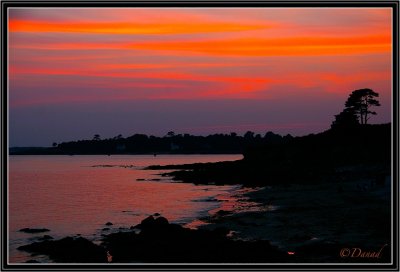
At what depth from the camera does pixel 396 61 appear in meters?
14.9

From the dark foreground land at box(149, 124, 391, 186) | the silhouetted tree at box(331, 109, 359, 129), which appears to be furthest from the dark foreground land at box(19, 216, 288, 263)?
the silhouetted tree at box(331, 109, 359, 129)

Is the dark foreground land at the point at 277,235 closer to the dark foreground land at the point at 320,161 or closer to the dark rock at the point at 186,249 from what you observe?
the dark rock at the point at 186,249

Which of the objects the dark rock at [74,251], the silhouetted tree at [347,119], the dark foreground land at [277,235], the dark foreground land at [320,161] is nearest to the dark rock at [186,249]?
the dark foreground land at [277,235]

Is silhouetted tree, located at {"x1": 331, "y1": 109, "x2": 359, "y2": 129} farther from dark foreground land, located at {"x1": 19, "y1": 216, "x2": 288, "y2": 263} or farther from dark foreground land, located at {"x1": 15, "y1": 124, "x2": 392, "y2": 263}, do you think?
dark foreground land, located at {"x1": 19, "y1": 216, "x2": 288, "y2": 263}

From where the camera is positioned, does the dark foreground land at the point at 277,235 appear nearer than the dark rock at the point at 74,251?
Yes

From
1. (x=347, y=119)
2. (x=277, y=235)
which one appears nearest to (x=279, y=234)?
(x=277, y=235)

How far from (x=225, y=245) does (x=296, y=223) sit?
774 centimetres

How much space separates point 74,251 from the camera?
21359mm

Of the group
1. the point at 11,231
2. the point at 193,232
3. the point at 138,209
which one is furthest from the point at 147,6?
the point at 138,209

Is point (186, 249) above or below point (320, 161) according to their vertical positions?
below

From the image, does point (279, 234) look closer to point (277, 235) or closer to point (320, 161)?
point (277, 235)

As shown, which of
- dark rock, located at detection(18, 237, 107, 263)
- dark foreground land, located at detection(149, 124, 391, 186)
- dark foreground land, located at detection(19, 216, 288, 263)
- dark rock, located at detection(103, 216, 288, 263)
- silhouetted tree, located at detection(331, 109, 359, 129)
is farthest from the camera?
silhouetted tree, located at detection(331, 109, 359, 129)

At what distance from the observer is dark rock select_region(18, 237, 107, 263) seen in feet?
66.8

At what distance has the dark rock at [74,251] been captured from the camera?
20359mm
